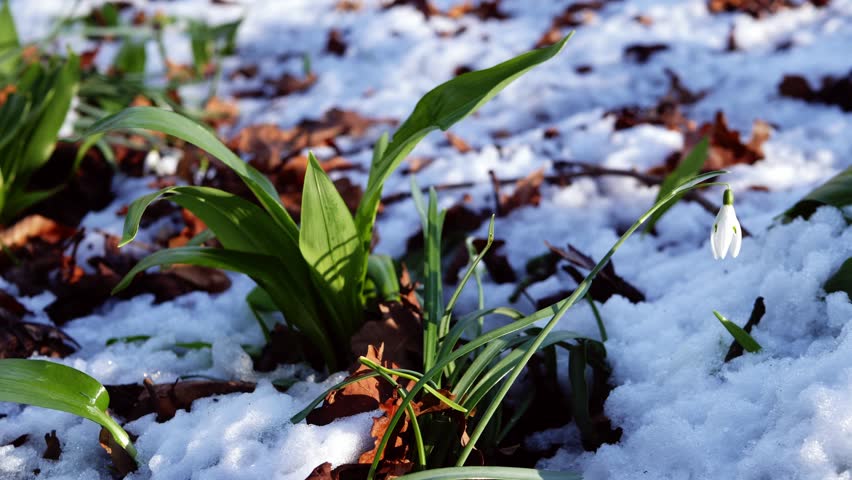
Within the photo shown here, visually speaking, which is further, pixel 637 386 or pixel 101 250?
pixel 101 250

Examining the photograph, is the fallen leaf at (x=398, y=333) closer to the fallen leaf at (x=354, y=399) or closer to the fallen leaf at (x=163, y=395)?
the fallen leaf at (x=354, y=399)

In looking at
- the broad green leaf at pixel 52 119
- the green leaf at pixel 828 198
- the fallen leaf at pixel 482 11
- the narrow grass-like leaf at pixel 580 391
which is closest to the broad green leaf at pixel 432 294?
the narrow grass-like leaf at pixel 580 391

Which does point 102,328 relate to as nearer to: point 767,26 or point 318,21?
point 318,21

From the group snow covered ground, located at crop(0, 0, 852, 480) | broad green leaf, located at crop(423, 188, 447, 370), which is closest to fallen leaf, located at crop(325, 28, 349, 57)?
snow covered ground, located at crop(0, 0, 852, 480)

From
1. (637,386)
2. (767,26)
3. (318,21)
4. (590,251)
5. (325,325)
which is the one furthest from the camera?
(318,21)

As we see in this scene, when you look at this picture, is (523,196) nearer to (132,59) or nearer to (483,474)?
(483,474)

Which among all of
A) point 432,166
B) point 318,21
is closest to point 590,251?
point 432,166

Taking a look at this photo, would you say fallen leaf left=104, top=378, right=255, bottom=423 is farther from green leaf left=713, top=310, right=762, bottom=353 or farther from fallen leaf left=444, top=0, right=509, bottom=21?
fallen leaf left=444, top=0, right=509, bottom=21
